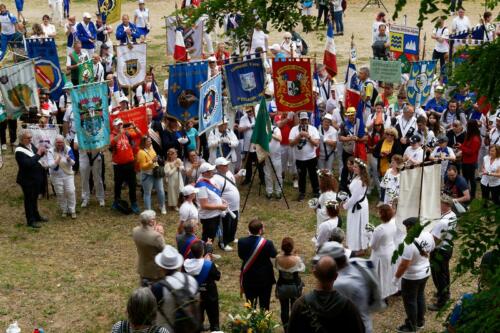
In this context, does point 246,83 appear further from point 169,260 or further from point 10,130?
point 169,260

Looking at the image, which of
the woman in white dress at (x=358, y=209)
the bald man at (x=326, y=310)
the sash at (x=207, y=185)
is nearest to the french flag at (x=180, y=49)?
the sash at (x=207, y=185)

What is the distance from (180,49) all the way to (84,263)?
23.5 ft

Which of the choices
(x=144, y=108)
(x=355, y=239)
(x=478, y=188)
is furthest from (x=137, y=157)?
(x=478, y=188)

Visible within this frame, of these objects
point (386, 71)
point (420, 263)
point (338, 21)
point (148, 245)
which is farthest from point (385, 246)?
point (338, 21)

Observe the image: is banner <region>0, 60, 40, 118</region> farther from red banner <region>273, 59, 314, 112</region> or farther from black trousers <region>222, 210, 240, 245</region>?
black trousers <region>222, 210, 240, 245</region>

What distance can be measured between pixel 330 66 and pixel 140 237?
836 centimetres

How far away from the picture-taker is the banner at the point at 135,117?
15898 mm

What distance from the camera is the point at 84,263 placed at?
14.2m

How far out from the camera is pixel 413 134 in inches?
646

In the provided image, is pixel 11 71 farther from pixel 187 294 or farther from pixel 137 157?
pixel 187 294

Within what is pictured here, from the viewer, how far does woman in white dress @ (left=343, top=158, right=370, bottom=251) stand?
13.4 m

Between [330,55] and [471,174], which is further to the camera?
[330,55]

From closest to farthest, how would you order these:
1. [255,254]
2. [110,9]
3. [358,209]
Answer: [255,254] → [358,209] → [110,9]

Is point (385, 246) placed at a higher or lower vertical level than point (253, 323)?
higher
